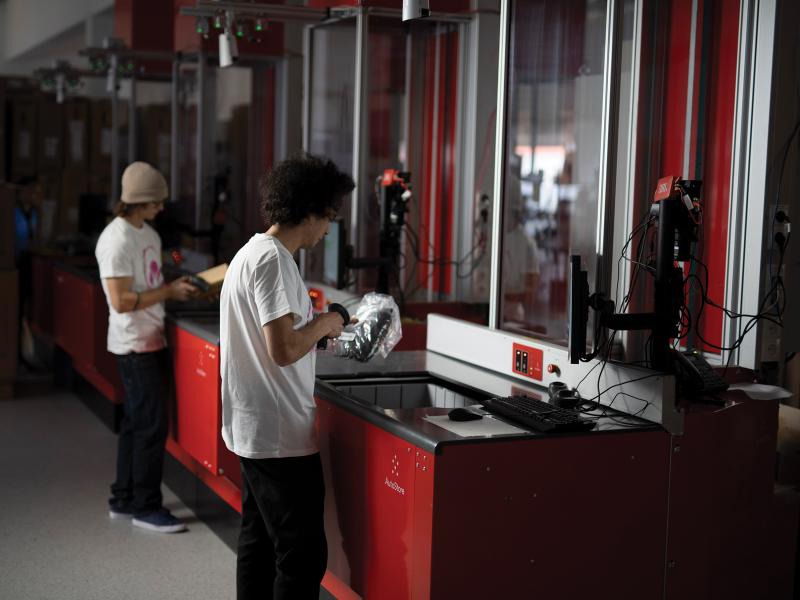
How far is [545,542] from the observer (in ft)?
8.20

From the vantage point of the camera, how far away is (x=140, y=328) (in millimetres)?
4238

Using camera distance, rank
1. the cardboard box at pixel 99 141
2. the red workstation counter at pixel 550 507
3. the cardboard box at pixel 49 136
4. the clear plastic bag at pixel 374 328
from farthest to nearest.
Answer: the cardboard box at pixel 99 141
the cardboard box at pixel 49 136
the clear plastic bag at pixel 374 328
the red workstation counter at pixel 550 507

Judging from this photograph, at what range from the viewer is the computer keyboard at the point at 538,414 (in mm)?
2512

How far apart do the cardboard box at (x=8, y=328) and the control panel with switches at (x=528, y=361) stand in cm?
453

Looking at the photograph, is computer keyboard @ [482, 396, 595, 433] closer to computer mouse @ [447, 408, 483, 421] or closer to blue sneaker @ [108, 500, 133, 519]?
computer mouse @ [447, 408, 483, 421]

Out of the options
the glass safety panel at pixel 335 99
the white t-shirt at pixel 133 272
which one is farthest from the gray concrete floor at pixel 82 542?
the glass safety panel at pixel 335 99

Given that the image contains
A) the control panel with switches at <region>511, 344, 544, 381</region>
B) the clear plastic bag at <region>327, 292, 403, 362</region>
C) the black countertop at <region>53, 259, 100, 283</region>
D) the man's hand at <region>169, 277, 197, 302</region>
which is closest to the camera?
the control panel with switches at <region>511, 344, 544, 381</region>

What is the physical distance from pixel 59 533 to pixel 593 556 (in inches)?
103

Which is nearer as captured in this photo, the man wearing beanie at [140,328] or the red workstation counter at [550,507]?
the red workstation counter at [550,507]

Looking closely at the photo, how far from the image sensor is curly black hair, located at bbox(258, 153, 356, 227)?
2719mm

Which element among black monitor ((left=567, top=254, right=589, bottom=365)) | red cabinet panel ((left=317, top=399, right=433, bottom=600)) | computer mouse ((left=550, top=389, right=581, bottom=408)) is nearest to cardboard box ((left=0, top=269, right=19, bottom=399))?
red cabinet panel ((left=317, top=399, right=433, bottom=600))

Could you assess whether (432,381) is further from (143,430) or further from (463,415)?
(143,430)

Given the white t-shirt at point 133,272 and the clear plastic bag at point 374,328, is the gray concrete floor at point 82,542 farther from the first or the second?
the clear plastic bag at point 374,328

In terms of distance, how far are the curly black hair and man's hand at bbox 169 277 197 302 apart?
5.11 feet
